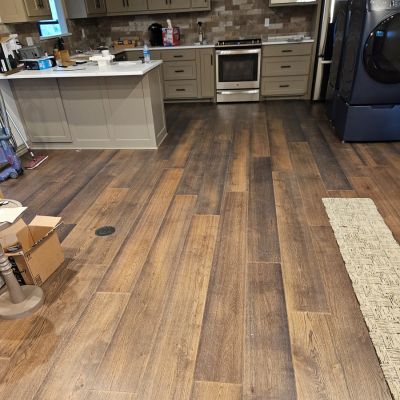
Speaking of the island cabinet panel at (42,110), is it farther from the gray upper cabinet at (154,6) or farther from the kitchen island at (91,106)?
the gray upper cabinet at (154,6)

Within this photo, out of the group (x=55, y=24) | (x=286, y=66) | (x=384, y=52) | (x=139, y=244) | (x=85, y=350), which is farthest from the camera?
(x=286, y=66)

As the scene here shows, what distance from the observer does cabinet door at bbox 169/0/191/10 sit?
519cm

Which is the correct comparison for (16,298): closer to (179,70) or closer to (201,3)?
(179,70)

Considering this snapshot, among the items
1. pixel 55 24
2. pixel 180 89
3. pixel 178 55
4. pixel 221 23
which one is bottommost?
pixel 180 89

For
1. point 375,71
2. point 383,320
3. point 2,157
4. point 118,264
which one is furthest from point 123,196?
point 375,71

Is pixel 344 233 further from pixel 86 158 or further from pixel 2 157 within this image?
pixel 2 157

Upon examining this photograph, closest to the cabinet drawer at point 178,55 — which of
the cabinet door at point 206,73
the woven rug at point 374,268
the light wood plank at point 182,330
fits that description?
the cabinet door at point 206,73

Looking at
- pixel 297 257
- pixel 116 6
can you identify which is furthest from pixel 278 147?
pixel 116 6

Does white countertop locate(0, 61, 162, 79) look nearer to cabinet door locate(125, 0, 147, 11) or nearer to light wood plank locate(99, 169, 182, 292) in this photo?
light wood plank locate(99, 169, 182, 292)

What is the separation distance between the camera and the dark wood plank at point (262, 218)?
79.6 inches

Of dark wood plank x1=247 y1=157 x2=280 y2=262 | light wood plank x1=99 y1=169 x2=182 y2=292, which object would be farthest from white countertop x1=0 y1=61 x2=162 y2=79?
dark wood plank x1=247 y1=157 x2=280 y2=262

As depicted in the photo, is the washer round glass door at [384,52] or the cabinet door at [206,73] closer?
the washer round glass door at [384,52]

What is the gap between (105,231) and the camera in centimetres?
232

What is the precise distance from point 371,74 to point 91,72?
102 inches
